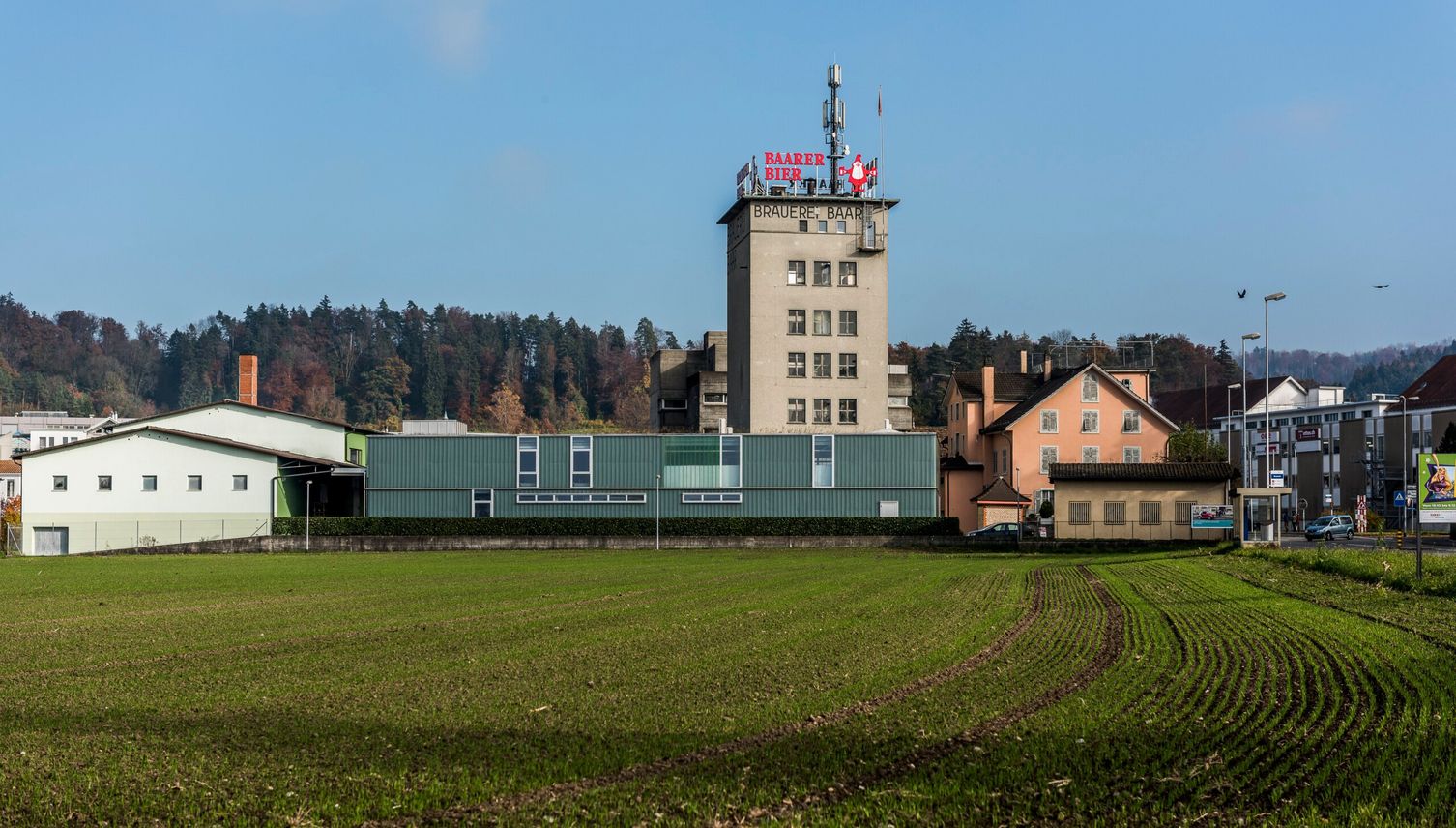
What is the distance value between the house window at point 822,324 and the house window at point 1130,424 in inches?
780

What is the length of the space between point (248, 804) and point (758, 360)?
265 ft

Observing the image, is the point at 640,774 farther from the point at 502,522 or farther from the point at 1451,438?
the point at 1451,438

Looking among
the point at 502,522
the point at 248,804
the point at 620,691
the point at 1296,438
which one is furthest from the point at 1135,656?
the point at 1296,438

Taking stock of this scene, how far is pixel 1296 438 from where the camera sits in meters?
130

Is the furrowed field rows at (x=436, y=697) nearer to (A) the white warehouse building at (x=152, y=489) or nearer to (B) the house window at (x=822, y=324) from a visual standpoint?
(A) the white warehouse building at (x=152, y=489)

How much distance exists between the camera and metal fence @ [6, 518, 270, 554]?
72.6 meters

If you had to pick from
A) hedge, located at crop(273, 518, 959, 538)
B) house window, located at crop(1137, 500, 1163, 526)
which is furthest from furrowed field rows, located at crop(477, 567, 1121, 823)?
hedge, located at crop(273, 518, 959, 538)

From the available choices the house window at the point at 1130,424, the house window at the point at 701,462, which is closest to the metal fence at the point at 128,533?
the house window at the point at 701,462

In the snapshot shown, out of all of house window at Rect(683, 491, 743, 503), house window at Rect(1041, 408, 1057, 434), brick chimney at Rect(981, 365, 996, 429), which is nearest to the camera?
house window at Rect(683, 491, 743, 503)

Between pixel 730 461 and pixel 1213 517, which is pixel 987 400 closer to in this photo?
pixel 730 461

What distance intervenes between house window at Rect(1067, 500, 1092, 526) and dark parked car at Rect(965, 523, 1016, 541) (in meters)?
5.03

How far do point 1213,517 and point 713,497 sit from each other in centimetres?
2586

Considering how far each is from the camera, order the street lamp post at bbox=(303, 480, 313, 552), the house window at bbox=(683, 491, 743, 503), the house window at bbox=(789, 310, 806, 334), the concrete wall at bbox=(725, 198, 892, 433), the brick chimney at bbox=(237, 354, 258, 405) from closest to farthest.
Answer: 1. the street lamp post at bbox=(303, 480, 313, 552)
2. the house window at bbox=(683, 491, 743, 503)
3. the concrete wall at bbox=(725, 198, 892, 433)
4. the house window at bbox=(789, 310, 806, 334)
5. the brick chimney at bbox=(237, 354, 258, 405)

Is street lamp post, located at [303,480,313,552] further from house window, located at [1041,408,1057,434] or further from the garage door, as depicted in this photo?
house window, located at [1041,408,1057,434]
